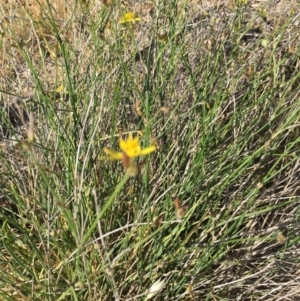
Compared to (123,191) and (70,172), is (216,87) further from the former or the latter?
(70,172)

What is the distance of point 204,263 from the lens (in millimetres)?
1317

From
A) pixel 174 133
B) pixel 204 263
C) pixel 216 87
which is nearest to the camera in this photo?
pixel 204 263

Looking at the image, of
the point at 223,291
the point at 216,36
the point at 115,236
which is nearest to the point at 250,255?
the point at 223,291

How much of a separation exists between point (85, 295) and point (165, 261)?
24 cm

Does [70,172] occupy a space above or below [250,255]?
above

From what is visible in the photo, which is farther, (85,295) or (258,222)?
(258,222)

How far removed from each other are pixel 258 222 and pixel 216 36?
75cm

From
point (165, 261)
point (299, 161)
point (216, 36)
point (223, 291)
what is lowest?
point (223, 291)

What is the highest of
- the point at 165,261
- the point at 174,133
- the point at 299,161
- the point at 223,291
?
the point at 174,133

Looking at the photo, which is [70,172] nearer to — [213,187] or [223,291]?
[213,187]

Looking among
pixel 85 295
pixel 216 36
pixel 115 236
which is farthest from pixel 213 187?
pixel 216 36

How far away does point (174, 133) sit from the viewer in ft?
5.25

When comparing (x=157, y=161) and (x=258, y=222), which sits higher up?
(x=157, y=161)

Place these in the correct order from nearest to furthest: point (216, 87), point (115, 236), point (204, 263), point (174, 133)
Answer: point (204, 263), point (115, 236), point (174, 133), point (216, 87)
